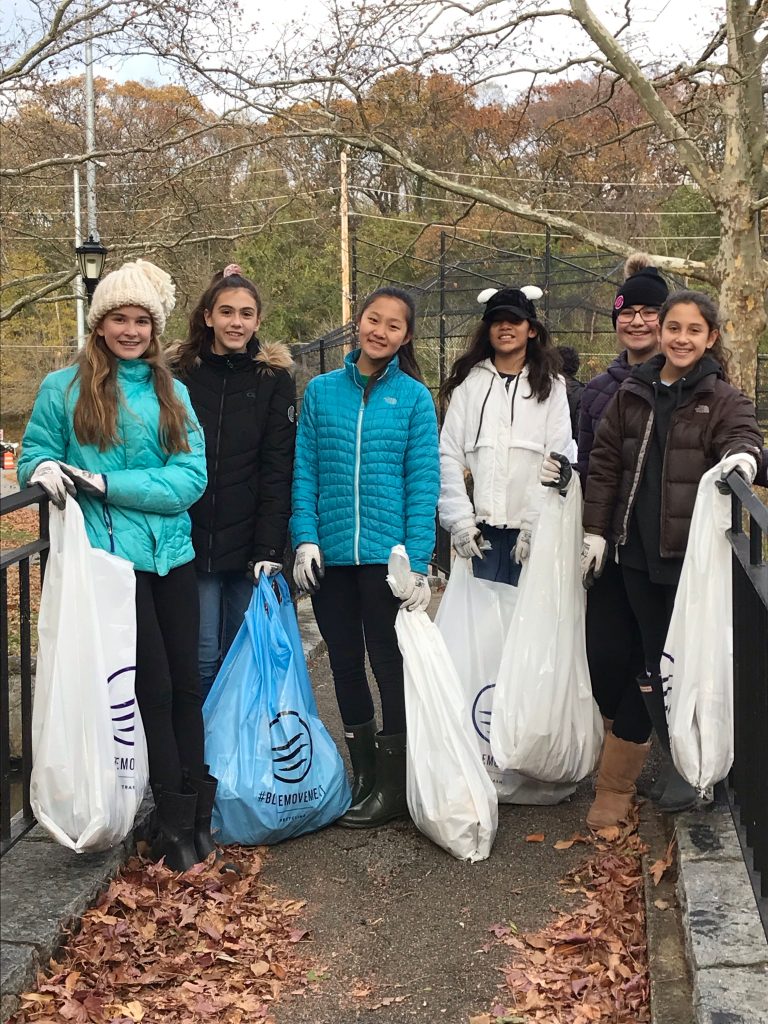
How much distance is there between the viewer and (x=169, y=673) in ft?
9.64

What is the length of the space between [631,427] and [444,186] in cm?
902

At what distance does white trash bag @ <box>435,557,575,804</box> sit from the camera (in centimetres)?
356

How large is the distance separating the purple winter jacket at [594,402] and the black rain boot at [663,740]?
2.59ft

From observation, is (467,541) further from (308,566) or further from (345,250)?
(345,250)

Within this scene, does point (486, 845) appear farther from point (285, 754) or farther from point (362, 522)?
point (362, 522)

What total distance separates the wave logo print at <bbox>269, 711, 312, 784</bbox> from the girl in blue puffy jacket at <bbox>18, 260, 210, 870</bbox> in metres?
0.27

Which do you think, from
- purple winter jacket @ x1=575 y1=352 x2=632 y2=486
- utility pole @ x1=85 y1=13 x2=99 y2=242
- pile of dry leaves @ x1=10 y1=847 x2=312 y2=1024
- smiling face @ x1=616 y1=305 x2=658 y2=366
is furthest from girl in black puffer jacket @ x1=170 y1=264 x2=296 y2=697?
utility pole @ x1=85 y1=13 x2=99 y2=242

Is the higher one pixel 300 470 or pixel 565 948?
pixel 300 470

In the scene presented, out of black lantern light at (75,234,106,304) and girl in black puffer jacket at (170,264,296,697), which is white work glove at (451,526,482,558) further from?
black lantern light at (75,234,106,304)

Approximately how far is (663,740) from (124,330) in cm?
205

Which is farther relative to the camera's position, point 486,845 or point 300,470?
point 300,470

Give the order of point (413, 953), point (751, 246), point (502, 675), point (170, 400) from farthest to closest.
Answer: point (751, 246), point (502, 675), point (170, 400), point (413, 953)

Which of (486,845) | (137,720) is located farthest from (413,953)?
(137,720)

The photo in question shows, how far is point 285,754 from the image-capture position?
3223 millimetres
